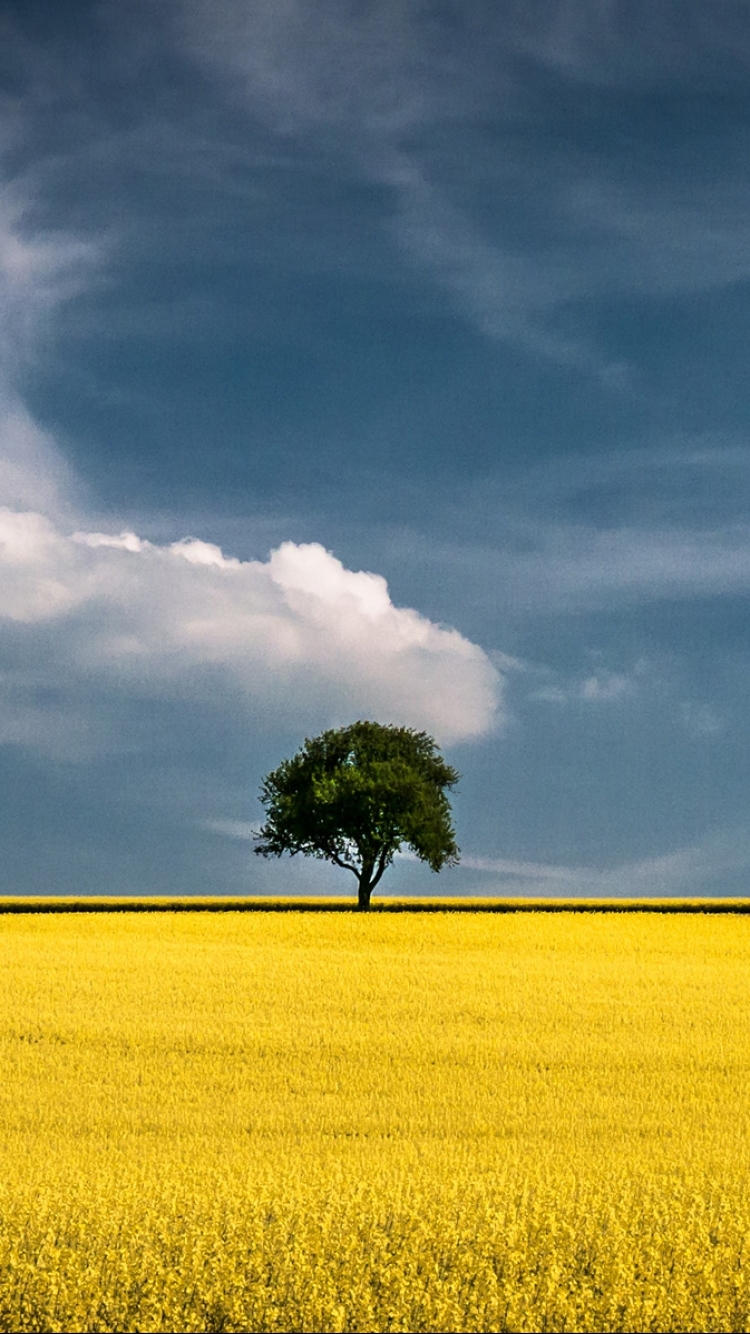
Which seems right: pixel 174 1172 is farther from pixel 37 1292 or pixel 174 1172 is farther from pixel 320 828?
pixel 320 828

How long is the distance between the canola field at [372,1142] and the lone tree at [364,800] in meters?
24.3

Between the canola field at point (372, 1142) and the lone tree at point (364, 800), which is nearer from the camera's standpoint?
the canola field at point (372, 1142)

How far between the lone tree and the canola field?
24.3m

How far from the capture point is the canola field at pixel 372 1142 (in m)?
7.84

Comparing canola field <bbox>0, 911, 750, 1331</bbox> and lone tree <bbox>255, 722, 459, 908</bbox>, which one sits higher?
lone tree <bbox>255, 722, 459, 908</bbox>

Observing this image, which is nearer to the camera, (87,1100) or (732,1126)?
(732,1126)

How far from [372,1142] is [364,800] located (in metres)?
46.0

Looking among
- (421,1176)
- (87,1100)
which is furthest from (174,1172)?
(87,1100)

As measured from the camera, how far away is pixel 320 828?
61531 millimetres

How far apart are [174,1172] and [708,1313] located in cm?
601

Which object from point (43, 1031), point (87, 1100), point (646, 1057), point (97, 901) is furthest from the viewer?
point (97, 901)

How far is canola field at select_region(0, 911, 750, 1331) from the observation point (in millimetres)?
7836

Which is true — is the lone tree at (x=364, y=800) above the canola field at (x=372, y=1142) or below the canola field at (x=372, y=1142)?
above

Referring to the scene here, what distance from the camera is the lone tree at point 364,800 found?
60.9m
